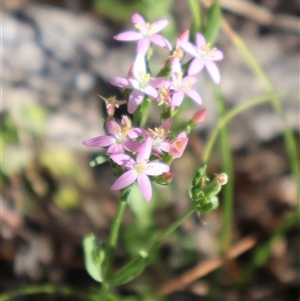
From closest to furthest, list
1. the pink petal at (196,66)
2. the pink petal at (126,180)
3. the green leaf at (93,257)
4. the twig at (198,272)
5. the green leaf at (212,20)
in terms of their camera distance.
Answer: the pink petal at (126,180) → the pink petal at (196,66) → the green leaf at (93,257) → the green leaf at (212,20) → the twig at (198,272)

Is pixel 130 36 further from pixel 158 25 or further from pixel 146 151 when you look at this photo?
pixel 146 151

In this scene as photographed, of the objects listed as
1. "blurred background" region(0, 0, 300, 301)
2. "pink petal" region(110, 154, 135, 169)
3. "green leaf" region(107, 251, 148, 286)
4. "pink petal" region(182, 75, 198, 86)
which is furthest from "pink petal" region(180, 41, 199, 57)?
"blurred background" region(0, 0, 300, 301)

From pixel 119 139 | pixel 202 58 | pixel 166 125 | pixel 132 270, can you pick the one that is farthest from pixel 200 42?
pixel 132 270

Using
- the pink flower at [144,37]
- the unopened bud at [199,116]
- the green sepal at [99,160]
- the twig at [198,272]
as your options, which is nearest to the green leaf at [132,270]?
the green sepal at [99,160]

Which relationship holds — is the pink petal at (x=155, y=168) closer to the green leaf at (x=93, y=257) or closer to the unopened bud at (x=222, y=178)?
the unopened bud at (x=222, y=178)

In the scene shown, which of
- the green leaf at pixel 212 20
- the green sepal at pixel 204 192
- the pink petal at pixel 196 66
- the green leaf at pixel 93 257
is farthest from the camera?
the green leaf at pixel 212 20

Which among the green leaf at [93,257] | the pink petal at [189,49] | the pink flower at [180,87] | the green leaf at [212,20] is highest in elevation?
the green leaf at [212,20]
